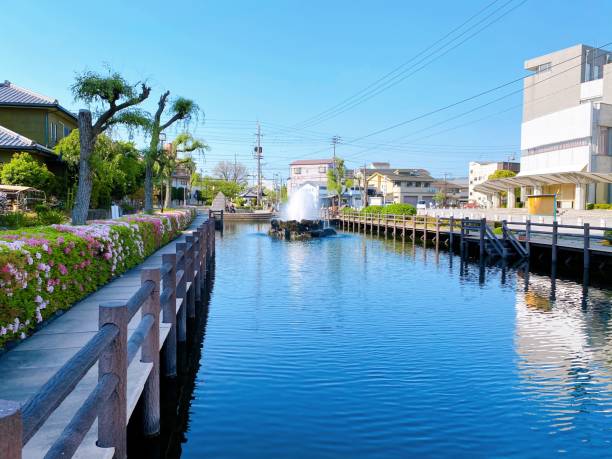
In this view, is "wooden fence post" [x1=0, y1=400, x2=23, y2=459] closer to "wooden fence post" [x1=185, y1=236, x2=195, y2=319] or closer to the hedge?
the hedge

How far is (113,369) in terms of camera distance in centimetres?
428

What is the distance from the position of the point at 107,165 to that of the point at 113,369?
106 feet

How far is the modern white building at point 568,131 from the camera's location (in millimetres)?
48719

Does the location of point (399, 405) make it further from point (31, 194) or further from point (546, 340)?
point (31, 194)

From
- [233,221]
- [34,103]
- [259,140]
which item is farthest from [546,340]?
[259,140]

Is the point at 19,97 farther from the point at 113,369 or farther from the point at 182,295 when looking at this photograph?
the point at 113,369

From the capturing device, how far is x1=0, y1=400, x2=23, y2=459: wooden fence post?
2205 mm

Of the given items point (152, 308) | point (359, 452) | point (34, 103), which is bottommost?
point (359, 452)

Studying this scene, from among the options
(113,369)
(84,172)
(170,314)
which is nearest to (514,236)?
(84,172)

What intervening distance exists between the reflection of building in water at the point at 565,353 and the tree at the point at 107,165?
2016 centimetres

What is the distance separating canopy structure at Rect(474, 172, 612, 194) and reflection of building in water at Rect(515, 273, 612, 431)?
32412 mm

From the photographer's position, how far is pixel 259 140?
9800 cm

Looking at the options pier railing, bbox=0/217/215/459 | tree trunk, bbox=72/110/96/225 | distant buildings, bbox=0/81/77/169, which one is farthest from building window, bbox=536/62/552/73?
pier railing, bbox=0/217/215/459

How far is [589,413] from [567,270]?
17.1 metres
